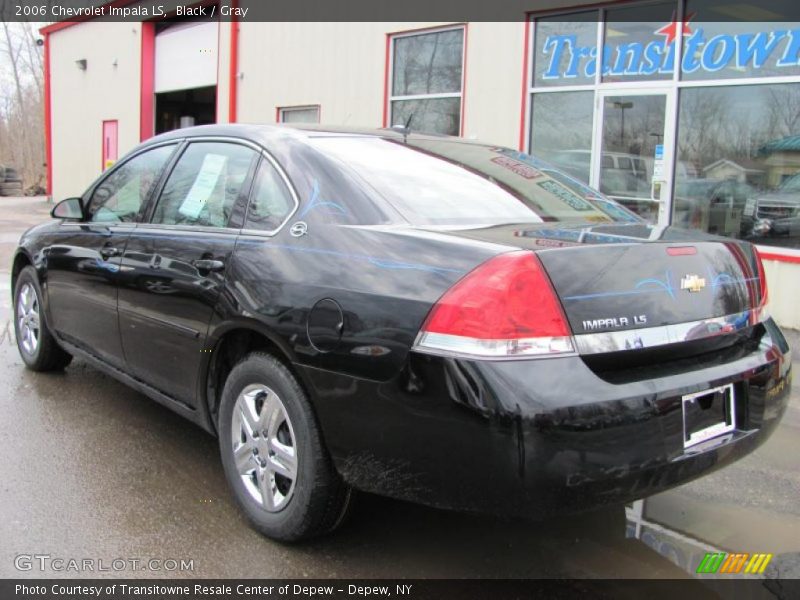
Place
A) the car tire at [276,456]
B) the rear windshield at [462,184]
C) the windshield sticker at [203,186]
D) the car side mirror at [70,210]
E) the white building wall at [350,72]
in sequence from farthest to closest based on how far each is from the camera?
the white building wall at [350,72]
the car side mirror at [70,210]
the windshield sticker at [203,186]
the rear windshield at [462,184]
the car tire at [276,456]

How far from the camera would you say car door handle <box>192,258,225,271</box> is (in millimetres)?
3176

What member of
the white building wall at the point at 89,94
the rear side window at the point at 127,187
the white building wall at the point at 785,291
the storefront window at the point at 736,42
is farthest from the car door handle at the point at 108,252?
the white building wall at the point at 89,94

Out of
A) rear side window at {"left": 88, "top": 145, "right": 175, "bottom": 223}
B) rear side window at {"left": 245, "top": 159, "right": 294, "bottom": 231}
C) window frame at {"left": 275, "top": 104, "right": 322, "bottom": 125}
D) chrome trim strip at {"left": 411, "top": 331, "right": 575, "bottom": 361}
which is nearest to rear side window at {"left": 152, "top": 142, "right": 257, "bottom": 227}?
rear side window at {"left": 245, "top": 159, "right": 294, "bottom": 231}

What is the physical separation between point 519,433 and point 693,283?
0.94m

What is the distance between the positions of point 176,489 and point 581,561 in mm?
1836

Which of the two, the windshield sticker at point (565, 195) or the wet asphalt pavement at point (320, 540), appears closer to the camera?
the wet asphalt pavement at point (320, 540)

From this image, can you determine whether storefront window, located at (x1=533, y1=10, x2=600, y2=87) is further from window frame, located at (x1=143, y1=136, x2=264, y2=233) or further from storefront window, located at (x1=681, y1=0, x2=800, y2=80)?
window frame, located at (x1=143, y1=136, x2=264, y2=233)

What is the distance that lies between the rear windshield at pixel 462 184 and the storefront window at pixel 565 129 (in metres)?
5.55

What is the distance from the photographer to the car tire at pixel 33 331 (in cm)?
508

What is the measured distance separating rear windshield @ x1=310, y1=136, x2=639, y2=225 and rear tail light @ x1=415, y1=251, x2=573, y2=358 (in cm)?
56

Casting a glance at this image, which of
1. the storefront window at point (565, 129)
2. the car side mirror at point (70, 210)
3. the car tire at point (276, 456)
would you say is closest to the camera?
the car tire at point (276, 456)

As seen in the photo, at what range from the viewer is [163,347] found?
357cm

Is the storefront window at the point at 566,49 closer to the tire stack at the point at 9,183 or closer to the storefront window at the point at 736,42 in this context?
the storefront window at the point at 736,42

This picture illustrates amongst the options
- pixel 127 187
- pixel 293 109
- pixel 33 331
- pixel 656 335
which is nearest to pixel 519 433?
pixel 656 335
